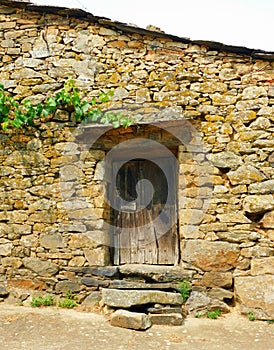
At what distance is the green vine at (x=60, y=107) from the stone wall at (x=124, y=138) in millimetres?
124

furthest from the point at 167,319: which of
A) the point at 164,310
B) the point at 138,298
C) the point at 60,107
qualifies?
the point at 60,107

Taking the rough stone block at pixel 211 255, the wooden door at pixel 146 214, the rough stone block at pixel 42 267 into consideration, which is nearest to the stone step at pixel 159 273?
the rough stone block at pixel 211 255

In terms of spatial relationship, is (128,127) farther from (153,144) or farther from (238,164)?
(238,164)

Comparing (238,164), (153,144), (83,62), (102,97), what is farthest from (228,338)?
(83,62)

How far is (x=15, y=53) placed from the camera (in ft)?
16.7

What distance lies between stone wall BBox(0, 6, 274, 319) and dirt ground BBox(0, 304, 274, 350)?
0.38m

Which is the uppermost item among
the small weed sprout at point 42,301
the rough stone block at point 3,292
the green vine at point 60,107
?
the green vine at point 60,107

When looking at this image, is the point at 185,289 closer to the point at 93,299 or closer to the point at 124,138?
the point at 93,299

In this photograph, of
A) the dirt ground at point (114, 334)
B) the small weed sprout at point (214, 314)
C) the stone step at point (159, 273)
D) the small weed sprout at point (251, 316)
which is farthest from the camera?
the stone step at point (159, 273)

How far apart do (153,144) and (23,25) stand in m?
2.49

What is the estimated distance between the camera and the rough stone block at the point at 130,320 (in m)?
3.89

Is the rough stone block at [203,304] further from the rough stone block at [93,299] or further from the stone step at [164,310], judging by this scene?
the rough stone block at [93,299]

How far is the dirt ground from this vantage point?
3.52 metres

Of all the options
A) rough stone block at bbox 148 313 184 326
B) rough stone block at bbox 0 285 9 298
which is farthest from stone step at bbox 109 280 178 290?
rough stone block at bbox 0 285 9 298
